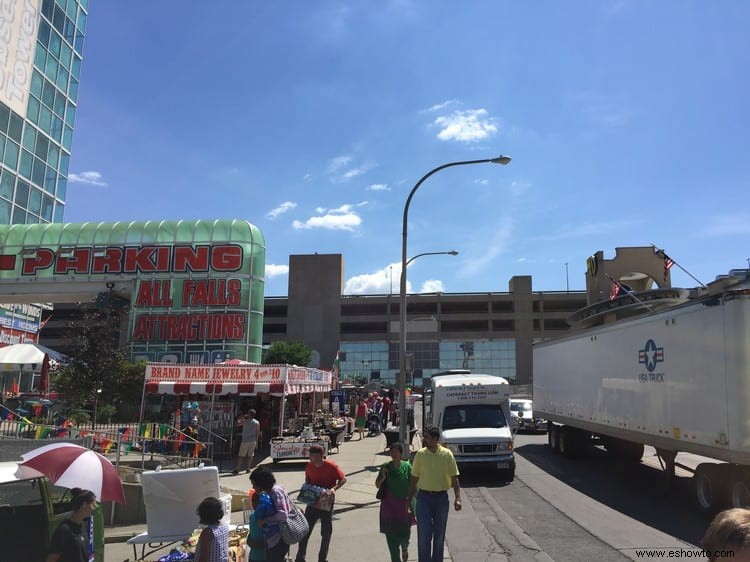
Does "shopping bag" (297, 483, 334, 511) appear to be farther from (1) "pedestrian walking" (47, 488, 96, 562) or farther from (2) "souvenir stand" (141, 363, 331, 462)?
(2) "souvenir stand" (141, 363, 331, 462)

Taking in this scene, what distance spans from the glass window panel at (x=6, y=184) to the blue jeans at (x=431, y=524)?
3662cm

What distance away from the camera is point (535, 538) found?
8789mm

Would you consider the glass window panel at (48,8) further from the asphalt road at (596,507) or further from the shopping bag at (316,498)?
the shopping bag at (316,498)

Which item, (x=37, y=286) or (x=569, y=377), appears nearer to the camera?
(x=569, y=377)

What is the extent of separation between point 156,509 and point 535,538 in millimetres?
5705

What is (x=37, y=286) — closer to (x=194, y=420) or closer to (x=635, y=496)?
(x=194, y=420)

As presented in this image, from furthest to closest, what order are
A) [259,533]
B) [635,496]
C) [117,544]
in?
[635,496]
[117,544]
[259,533]

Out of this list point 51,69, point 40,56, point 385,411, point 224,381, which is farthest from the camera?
point 51,69

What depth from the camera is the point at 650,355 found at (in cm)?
1169

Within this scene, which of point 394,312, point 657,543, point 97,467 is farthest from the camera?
point 394,312

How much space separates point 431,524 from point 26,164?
38726 millimetres

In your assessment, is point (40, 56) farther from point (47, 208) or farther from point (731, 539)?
point (731, 539)

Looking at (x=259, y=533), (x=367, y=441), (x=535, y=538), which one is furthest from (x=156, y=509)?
(x=367, y=441)

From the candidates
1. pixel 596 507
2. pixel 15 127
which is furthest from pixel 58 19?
pixel 596 507
